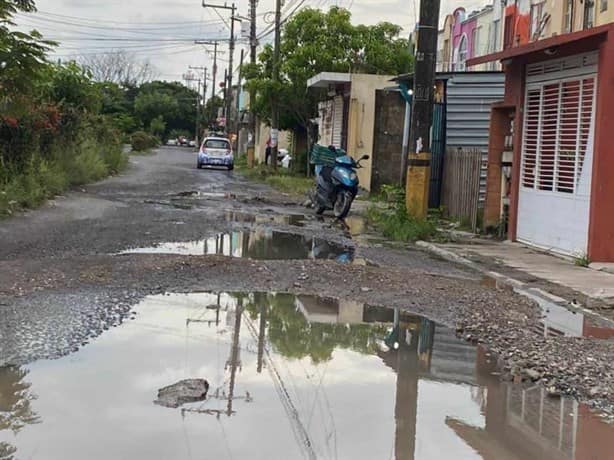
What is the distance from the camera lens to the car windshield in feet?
137

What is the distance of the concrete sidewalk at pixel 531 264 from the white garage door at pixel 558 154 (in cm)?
46

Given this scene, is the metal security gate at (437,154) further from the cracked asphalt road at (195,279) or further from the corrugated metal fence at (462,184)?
the cracked asphalt road at (195,279)

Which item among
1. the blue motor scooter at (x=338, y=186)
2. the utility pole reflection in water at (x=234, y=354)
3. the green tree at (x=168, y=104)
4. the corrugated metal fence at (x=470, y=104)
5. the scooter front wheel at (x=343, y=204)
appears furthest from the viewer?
the green tree at (x=168, y=104)

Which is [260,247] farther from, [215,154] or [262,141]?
[262,141]

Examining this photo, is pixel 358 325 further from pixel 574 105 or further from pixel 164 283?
pixel 574 105

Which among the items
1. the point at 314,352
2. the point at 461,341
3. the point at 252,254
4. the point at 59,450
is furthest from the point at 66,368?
the point at 252,254

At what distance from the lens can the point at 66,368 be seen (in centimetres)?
591

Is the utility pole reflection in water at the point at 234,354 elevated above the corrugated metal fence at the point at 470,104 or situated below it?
below

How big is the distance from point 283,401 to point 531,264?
7.57m

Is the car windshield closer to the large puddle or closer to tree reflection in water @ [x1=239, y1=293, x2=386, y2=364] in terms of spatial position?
tree reflection in water @ [x1=239, y1=293, x2=386, y2=364]

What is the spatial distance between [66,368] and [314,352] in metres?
2.07

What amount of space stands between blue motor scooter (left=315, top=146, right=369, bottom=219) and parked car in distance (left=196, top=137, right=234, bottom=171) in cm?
2285

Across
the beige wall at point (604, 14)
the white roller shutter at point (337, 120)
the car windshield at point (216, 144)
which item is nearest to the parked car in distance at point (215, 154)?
the car windshield at point (216, 144)

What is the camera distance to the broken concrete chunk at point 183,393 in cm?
536
